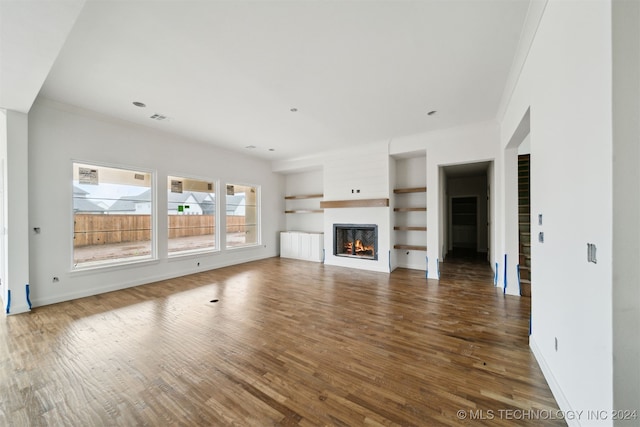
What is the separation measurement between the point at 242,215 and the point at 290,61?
15.8 ft

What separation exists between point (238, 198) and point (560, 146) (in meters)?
6.28

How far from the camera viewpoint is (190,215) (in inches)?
213

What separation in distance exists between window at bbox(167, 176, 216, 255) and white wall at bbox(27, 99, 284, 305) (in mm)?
196

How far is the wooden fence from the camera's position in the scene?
3949mm

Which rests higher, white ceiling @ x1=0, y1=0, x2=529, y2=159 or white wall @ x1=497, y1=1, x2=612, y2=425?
white ceiling @ x1=0, y1=0, x2=529, y2=159

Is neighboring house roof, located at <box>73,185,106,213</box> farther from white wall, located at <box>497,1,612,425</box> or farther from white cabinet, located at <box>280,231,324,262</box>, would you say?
white wall, located at <box>497,1,612,425</box>

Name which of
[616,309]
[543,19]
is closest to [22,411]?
[616,309]

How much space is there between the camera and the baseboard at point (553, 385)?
1.43 m

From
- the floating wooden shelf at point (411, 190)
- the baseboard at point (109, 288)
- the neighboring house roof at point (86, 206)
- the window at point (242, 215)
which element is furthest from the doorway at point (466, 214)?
the neighboring house roof at point (86, 206)

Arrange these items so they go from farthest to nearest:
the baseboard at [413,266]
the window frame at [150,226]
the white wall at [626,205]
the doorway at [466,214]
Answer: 1. the doorway at [466,214]
2. the baseboard at [413,266]
3. the window frame at [150,226]
4. the white wall at [626,205]

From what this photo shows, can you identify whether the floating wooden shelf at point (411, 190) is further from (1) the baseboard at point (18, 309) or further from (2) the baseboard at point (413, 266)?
(1) the baseboard at point (18, 309)

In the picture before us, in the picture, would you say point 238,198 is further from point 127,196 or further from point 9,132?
point 9,132

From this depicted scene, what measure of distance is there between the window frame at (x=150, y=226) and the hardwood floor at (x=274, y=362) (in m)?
0.64

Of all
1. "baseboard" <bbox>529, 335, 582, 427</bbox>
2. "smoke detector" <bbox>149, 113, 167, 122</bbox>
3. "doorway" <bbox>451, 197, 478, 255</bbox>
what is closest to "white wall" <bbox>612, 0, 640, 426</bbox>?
"baseboard" <bbox>529, 335, 582, 427</bbox>
